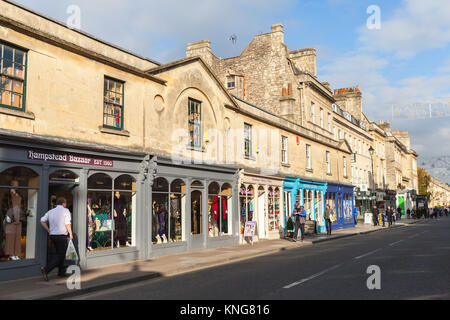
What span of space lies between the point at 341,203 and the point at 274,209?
13.5 metres

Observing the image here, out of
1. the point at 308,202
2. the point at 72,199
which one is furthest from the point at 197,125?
the point at 308,202

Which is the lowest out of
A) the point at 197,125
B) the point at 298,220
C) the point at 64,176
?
the point at 298,220

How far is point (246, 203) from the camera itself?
21875 mm

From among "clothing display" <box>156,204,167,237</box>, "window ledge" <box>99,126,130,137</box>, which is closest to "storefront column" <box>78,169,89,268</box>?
"window ledge" <box>99,126,130,137</box>

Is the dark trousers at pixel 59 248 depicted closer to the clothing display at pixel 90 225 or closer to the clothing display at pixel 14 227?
the clothing display at pixel 14 227

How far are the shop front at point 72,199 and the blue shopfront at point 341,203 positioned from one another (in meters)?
21.1

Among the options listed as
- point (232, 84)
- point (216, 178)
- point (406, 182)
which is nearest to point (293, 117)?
point (232, 84)

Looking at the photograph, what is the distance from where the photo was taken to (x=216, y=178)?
19312mm

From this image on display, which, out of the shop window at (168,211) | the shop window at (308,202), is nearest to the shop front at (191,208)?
the shop window at (168,211)

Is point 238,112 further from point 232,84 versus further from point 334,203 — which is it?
point 334,203

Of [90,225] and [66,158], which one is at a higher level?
[66,158]

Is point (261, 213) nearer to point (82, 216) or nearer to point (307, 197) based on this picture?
point (307, 197)

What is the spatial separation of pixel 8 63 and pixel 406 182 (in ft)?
270

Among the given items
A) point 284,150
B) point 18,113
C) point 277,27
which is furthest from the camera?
point 277,27
